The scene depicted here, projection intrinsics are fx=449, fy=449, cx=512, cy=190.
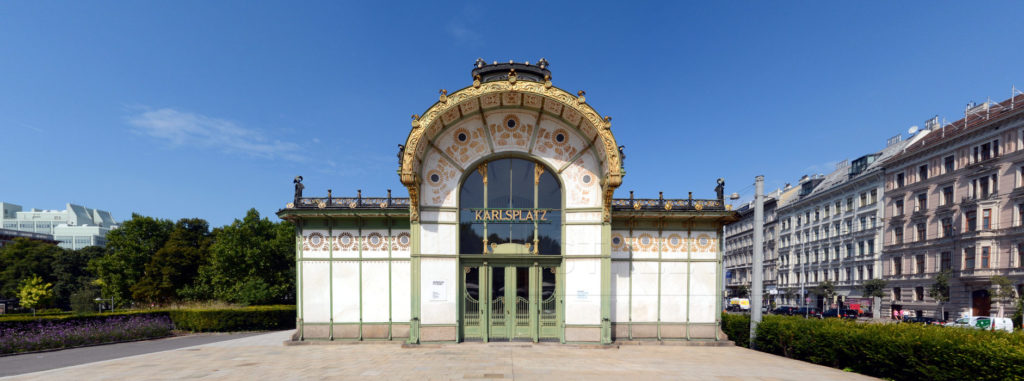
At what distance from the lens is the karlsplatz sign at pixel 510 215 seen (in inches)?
620

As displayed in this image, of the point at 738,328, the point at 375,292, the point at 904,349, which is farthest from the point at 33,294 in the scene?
the point at 904,349

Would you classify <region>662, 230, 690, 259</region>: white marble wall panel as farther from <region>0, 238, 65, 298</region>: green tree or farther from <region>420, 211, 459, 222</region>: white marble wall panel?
<region>0, 238, 65, 298</region>: green tree

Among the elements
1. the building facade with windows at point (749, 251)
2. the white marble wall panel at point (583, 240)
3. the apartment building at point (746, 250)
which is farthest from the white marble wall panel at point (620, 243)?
the apartment building at point (746, 250)

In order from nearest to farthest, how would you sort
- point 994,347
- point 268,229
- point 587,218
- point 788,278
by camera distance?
1. point 994,347
2. point 587,218
3. point 268,229
4. point 788,278

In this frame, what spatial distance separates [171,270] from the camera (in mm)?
37156

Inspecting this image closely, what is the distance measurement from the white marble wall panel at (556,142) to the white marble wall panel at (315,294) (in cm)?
889

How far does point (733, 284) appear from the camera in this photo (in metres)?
70.9

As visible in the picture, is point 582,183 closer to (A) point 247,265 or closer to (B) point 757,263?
(B) point 757,263

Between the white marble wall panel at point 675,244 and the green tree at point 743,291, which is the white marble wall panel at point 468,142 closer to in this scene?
the white marble wall panel at point 675,244

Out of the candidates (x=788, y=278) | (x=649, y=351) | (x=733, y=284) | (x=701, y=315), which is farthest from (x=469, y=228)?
(x=733, y=284)

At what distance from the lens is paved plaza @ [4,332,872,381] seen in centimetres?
1091

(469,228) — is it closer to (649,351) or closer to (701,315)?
(649,351)

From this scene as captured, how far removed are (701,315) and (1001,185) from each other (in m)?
34.2

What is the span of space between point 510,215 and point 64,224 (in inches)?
7576
